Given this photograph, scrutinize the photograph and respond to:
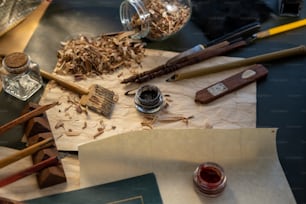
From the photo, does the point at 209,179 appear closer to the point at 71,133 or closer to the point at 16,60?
the point at 71,133

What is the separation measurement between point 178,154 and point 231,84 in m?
0.21

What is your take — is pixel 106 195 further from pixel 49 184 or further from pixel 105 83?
pixel 105 83

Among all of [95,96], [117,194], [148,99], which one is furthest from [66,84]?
[117,194]

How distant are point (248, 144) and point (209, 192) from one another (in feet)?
0.40

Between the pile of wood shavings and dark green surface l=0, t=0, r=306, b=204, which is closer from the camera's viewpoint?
dark green surface l=0, t=0, r=306, b=204

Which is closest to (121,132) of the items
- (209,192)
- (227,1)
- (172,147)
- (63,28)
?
(172,147)

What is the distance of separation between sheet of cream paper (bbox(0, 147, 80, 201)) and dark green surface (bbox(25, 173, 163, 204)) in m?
0.01

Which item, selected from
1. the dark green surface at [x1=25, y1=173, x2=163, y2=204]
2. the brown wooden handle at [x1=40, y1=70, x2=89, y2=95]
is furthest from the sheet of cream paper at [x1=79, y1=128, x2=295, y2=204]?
the brown wooden handle at [x1=40, y1=70, x2=89, y2=95]

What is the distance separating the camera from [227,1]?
4.24 ft

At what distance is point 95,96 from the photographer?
3.52ft

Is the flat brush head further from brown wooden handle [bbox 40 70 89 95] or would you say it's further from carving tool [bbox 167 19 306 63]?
carving tool [bbox 167 19 306 63]

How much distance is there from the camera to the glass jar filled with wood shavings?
116 cm

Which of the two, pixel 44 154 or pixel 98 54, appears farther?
pixel 98 54

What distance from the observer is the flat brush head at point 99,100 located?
1051mm
